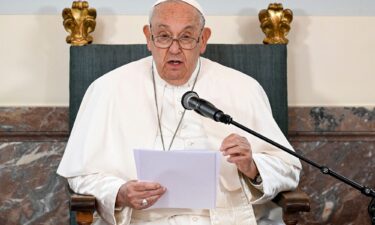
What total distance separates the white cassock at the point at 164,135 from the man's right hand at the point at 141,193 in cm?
9

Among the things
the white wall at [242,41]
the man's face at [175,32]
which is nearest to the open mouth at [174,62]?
the man's face at [175,32]

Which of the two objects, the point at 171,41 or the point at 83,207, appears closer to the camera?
the point at 83,207

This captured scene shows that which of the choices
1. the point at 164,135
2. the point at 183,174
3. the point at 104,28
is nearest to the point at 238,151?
the point at 183,174

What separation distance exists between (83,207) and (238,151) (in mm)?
699

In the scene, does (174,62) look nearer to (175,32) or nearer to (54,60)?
(175,32)

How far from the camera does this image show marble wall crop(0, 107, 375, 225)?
4.19m

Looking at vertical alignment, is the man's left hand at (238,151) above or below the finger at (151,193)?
above

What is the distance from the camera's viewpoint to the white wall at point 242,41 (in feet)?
13.8

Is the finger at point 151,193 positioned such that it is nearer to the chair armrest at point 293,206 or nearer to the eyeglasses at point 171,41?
the chair armrest at point 293,206

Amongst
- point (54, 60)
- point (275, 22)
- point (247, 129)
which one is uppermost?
point (275, 22)

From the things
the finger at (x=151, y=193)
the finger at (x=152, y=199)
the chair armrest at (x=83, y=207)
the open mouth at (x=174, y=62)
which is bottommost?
the chair armrest at (x=83, y=207)

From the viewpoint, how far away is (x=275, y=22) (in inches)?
162

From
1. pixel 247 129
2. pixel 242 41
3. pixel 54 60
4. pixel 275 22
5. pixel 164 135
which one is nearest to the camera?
pixel 247 129

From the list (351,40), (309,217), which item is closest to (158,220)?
(309,217)
